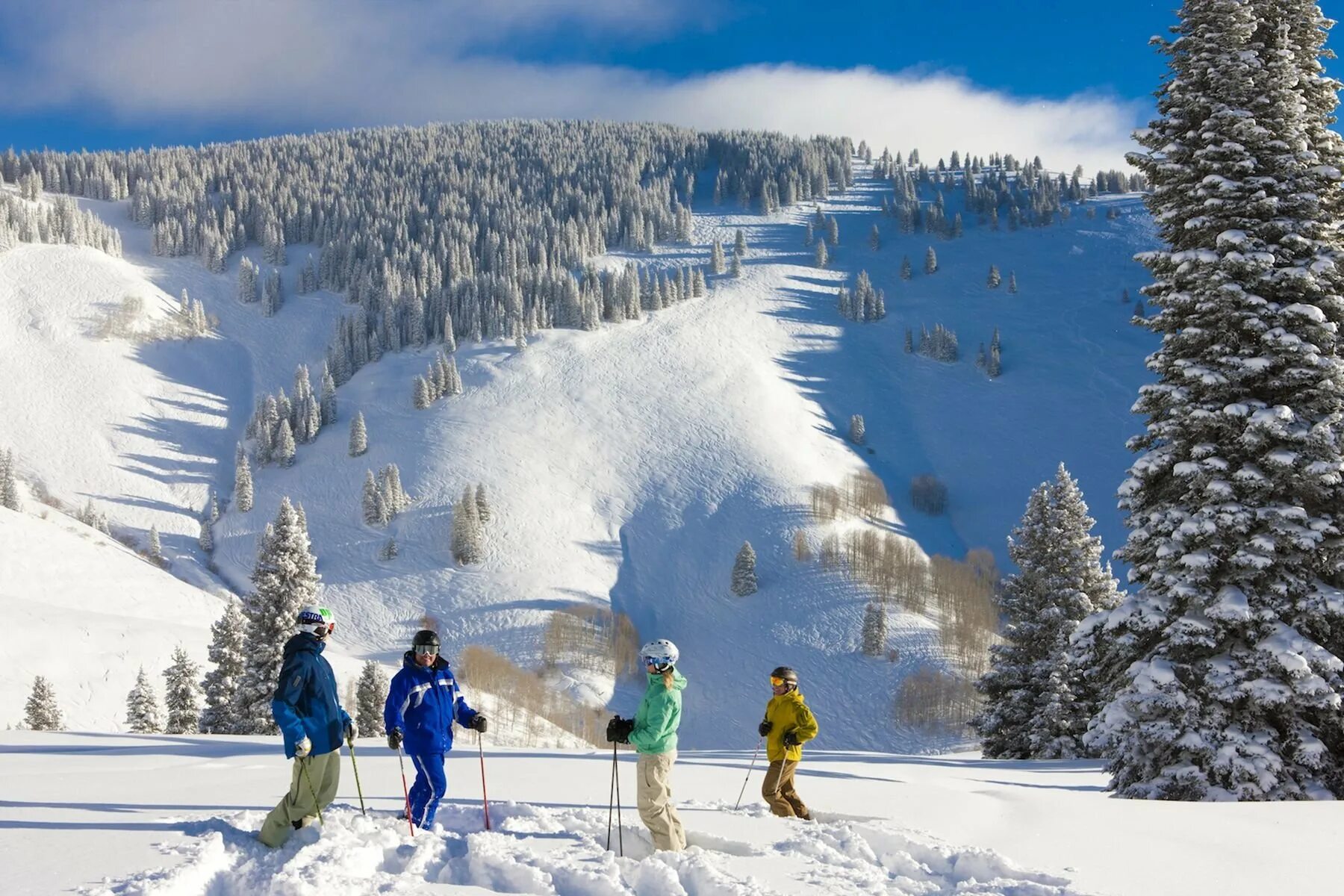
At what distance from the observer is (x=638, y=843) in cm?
849

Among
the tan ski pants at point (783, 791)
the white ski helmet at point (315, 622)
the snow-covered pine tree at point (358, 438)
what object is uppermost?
the white ski helmet at point (315, 622)

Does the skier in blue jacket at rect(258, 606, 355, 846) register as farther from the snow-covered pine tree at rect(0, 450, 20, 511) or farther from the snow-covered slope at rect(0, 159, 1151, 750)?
the snow-covered pine tree at rect(0, 450, 20, 511)

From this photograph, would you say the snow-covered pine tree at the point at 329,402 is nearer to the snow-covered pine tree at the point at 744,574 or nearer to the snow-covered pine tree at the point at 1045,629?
the snow-covered pine tree at the point at 744,574

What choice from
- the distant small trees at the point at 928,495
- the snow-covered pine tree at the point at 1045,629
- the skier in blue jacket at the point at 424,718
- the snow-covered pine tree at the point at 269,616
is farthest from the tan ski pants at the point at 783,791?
the distant small trees at the point at 928,495

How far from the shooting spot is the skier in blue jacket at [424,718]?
8.69 metres

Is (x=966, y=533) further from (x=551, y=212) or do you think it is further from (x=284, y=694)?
(x=551, y=212)

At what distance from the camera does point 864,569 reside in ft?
266

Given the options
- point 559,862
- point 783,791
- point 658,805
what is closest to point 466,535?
point 783,791

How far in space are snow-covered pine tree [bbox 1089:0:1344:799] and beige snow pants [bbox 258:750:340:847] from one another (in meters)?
10.7

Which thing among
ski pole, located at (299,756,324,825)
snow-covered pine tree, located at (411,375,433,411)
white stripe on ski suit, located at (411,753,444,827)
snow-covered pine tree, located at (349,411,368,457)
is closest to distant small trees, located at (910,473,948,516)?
snow-covered pine tree, located at (411,375,433,411)

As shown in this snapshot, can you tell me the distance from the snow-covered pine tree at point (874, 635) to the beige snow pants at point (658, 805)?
62.6 metres

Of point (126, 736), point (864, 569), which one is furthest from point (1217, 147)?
point (864, 569)

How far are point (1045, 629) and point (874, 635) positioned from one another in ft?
144

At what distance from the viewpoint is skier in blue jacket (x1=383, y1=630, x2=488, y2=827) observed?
869 cm
